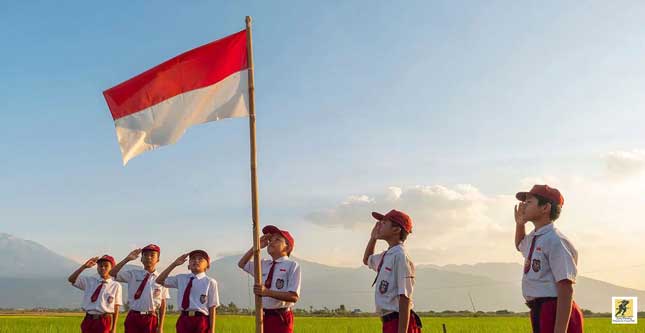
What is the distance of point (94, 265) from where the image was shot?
30.5 feet

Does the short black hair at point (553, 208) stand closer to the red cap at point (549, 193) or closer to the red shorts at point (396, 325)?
the red cap at point (549, 193)

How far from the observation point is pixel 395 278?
5.81m

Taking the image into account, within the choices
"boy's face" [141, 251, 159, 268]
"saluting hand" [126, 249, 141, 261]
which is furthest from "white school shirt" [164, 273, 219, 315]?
"boy's face" [141, 251, 159, 268]

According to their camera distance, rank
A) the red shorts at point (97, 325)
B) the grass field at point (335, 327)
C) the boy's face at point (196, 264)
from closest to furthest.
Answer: the boy's face at point (196, 264)
the red shorts at point (97, 325)
the grass field at point (335, 327)

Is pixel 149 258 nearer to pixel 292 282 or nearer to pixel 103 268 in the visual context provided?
pixel 103 268

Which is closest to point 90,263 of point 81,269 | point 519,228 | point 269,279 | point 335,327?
point 81,269

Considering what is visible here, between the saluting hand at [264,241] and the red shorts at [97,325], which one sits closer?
the saluting hand at [264,241]

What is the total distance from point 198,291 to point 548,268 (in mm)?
4911

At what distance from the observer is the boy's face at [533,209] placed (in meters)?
5.19

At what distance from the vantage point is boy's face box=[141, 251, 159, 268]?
9216 mm

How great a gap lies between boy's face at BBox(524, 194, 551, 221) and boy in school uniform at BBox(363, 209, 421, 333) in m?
1.16

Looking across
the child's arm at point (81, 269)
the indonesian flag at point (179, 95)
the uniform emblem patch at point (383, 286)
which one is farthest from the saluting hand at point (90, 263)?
the uniform emblem patch at point (383, 286)

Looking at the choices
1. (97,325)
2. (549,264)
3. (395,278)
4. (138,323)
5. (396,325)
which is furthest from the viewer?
(97,325)

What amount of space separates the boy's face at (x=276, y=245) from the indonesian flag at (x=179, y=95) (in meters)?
1.51
